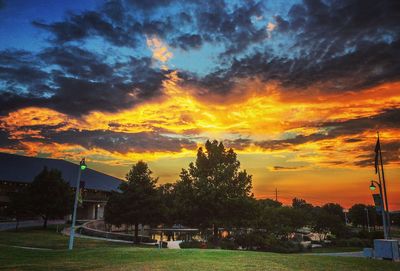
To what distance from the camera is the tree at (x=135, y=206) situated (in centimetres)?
4809

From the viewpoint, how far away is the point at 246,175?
4881 centimetres

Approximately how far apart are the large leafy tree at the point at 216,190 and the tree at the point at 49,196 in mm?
19992

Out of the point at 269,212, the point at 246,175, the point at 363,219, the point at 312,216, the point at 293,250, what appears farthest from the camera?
the point at 363,219

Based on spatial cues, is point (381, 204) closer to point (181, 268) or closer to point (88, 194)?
point (181, 268)

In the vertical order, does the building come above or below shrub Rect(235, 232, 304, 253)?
above

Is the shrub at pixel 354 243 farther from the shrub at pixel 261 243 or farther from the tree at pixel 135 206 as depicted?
the tree at pixel 135 206

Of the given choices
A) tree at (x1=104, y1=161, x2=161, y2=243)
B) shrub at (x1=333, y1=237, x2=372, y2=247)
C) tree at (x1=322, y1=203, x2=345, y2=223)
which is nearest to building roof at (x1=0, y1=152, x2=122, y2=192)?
tree at (x1=104, y1=161, x2=161, y2=243)

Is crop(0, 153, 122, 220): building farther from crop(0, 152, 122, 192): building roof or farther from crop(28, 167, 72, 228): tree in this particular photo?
crop(28, 167, 72, 228): tree

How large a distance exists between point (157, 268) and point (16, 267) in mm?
6330

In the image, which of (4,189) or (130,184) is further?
(4,189)

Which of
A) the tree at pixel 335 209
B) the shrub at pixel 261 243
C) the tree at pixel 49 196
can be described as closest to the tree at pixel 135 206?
the tree at pixel 49 196

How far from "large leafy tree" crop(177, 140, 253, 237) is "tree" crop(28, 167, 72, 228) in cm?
1999

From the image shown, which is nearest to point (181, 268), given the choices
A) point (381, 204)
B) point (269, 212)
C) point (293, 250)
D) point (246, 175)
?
point (381, 204)

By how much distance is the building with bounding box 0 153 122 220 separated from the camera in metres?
75.7
